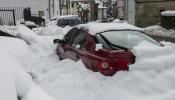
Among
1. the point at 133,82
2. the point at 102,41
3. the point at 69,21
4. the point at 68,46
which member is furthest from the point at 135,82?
the point at 69,21

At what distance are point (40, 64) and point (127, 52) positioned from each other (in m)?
3.55

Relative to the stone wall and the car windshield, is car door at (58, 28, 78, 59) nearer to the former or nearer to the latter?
the car windshield

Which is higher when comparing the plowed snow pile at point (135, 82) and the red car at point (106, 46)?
the red car at point (106, 46)

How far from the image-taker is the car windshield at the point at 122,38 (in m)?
7.46

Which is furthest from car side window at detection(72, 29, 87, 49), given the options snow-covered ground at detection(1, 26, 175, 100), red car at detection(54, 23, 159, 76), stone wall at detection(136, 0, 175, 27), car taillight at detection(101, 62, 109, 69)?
stone wall at detection(136, 0, 175, 27)

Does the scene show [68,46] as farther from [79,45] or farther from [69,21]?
[69,21]

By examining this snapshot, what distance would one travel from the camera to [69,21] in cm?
2706

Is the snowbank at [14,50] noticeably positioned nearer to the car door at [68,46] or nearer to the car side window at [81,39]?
the car side window at [81,39]

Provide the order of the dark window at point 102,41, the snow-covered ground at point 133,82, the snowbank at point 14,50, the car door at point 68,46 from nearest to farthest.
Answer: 1. the snowbank at point 14,50
2. the snow-covered ground at point 133,82
3. the dark window at point 102,41
4. the car door at point 68,46

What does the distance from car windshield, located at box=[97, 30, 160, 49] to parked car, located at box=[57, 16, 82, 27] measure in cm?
1791

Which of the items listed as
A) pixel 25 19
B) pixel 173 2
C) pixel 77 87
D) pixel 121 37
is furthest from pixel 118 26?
pixel 25 19

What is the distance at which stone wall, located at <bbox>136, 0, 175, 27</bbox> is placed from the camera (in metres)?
29.0

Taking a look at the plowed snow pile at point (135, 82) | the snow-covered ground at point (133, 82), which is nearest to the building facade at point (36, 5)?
the snow-covered ground at point (133, 82)

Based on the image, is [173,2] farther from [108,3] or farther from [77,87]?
[108,3]
